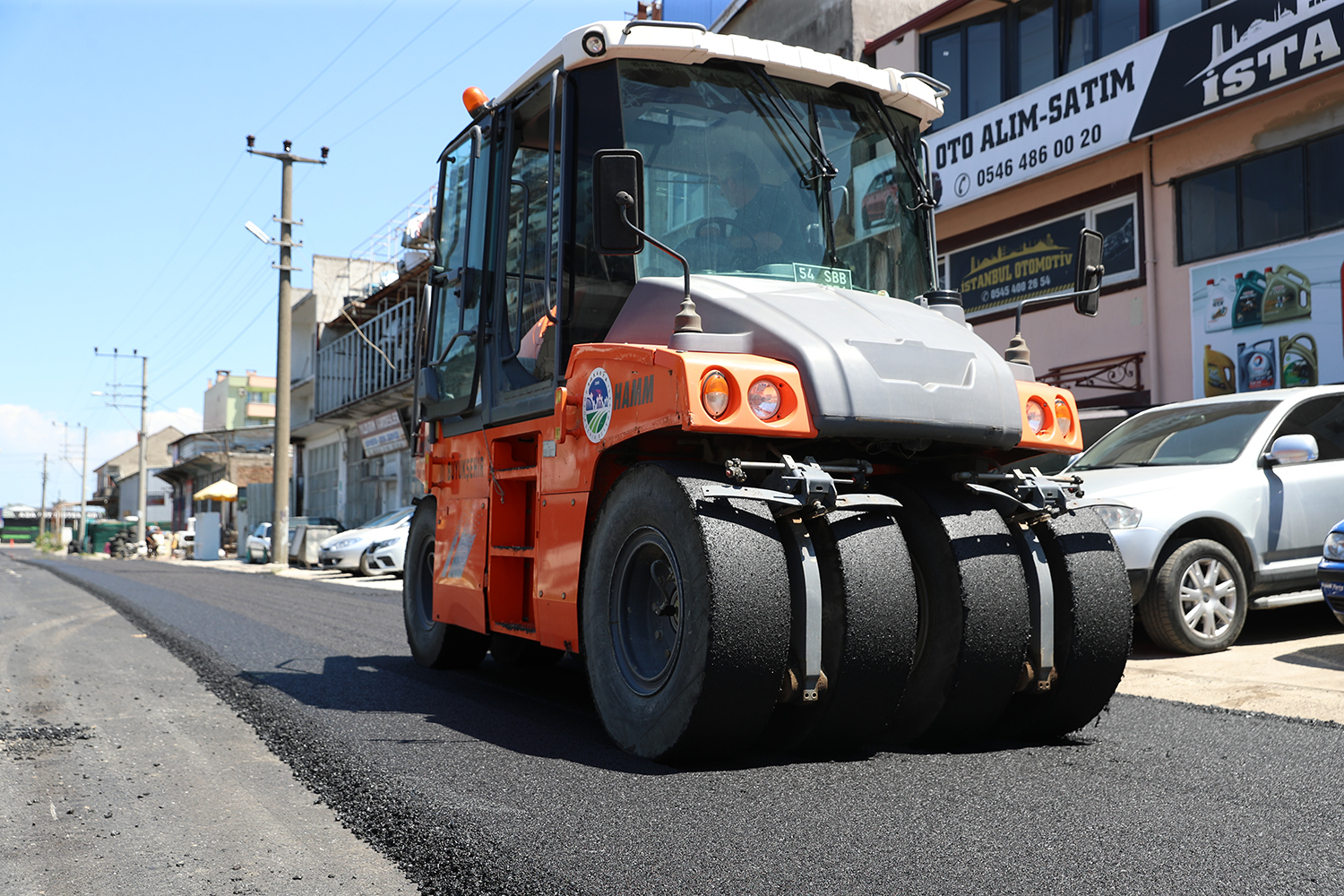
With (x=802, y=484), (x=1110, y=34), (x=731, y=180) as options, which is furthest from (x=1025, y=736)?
(x=1110, y=34)

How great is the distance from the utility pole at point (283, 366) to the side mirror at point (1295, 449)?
24.5 m

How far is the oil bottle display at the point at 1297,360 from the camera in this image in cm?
1365

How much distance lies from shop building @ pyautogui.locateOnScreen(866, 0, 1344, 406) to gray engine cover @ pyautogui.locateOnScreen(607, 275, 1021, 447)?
8.48 m

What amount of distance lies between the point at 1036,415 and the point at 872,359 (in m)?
1.03

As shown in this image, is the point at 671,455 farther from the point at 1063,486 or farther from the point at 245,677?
the point at 245,677

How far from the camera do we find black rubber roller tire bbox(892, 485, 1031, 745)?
4.54m

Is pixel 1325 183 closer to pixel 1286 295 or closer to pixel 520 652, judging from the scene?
pixel 1286 295

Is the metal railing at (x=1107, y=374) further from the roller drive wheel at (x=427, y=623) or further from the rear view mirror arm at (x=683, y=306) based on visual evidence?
the rear view mirror arm at (x=683, y=306)

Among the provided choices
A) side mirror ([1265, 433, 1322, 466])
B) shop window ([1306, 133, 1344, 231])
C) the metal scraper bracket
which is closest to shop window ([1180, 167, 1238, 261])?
shop window ([1306, 133, 1344, 231])

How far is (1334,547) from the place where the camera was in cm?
748

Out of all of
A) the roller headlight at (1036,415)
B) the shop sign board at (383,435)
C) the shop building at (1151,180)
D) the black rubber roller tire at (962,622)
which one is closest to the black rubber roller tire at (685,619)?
the black rubber roller tire at (962,622)

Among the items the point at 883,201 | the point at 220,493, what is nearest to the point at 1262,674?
the point at 883,201

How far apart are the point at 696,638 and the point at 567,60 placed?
3.03 m

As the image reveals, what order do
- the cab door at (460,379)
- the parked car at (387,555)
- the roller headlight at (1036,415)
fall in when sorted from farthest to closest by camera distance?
the parked car at (387,555) → the cab door at (460,379) → the roller headlight at (1036,415)
